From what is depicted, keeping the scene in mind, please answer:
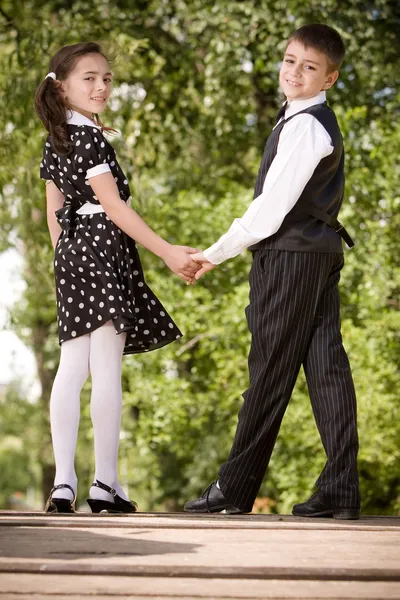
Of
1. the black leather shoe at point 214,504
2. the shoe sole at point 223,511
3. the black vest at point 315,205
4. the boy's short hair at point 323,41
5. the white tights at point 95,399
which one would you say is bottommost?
the shoe sole at point 223,511

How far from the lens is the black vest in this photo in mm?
3373

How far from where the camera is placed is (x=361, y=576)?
76.8 inches

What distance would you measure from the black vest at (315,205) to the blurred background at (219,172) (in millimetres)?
4731

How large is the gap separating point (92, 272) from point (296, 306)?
0.67 metres

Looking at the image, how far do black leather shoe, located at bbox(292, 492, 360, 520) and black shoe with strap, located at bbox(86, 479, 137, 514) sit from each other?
0.54 meters

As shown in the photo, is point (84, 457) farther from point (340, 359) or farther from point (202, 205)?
point (340, 359)

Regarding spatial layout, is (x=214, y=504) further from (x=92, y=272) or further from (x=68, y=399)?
(x=92, y=272)

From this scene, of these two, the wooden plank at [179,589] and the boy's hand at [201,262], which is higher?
the boy's hand at [201,262]

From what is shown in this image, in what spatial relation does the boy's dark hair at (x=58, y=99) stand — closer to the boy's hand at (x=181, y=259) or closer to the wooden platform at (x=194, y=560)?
the boy's hand at (x=181, y=259)

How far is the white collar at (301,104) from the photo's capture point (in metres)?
3.49

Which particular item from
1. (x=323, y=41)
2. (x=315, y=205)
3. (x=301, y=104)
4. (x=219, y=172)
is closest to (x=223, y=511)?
(x=315, y=205)

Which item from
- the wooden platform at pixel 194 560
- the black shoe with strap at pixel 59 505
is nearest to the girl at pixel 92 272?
the black shoe with strap at pixel 59 505

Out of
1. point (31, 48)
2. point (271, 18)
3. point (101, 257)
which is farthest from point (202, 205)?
point (101, 257)

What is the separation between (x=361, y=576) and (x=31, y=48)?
699cm
